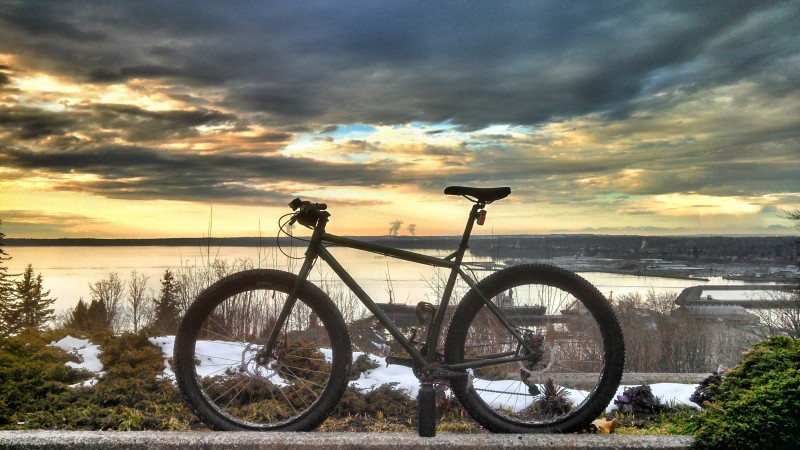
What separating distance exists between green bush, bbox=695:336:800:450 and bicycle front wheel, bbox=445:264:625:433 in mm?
521

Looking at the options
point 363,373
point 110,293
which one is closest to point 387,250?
point 363,373

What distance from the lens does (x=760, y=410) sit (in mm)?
2896

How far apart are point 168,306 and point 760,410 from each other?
9.16m

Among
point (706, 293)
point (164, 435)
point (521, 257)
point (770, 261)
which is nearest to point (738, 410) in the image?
point (164, 435)

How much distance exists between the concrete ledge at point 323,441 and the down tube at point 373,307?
0.45 m

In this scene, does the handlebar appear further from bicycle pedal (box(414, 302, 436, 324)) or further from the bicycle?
bicycle pedal (box(414, 302, 436, 324))

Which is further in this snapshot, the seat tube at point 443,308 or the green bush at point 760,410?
the seat tube at point 443,308

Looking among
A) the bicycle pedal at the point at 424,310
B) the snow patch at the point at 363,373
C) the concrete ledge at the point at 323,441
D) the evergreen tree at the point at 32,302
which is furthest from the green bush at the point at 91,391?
the evergreen tree at the point at 32,302

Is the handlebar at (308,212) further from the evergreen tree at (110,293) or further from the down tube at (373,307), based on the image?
the evergreen tree at (110,293)

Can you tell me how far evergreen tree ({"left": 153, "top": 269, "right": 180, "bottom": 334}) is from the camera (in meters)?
9.81

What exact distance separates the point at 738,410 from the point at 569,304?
3.26 feet

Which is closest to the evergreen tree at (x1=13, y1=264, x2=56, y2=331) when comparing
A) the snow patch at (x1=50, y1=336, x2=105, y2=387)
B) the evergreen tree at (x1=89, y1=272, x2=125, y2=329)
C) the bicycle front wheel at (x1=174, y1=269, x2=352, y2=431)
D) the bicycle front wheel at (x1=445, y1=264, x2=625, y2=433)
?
the evergreen tree at (x1=89, y1=272, x2=125, y2=329)

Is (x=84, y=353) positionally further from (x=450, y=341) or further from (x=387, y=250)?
(x=450, y=341)

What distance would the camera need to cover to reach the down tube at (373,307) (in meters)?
3.44
